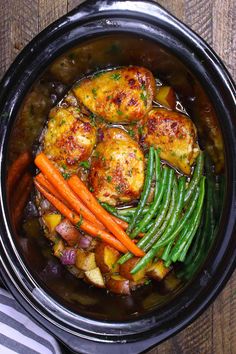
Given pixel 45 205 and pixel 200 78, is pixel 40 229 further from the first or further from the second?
pixel 200 78

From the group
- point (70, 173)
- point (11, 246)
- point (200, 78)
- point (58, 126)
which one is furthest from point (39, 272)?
point (200, 78)

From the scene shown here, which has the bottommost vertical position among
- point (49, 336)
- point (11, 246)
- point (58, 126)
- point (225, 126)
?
point (49, 336)

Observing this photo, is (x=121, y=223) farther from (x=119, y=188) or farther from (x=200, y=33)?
(x=200, y=33)

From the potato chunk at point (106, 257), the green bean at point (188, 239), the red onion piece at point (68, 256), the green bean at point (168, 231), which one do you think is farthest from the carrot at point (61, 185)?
the green bean at point (188, 239)

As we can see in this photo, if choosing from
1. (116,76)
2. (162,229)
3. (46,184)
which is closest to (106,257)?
(162,229)

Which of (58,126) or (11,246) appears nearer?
(11,246)

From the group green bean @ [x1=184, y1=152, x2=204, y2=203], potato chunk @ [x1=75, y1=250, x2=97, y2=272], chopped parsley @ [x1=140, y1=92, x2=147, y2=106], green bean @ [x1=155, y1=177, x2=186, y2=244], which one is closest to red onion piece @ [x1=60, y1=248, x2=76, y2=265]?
potato chunk @ [x1=75, y1=250, x2=97, y2=272]

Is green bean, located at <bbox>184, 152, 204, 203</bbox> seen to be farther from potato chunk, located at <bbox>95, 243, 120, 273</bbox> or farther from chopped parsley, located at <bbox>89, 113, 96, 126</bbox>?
chopped parsley, located at <bbox>89, 113, 96, 126</bbox>
